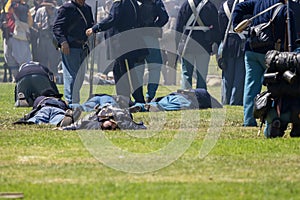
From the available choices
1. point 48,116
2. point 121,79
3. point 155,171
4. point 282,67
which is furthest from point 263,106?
point 121,79

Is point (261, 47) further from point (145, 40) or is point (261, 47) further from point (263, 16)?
point (145, 40)

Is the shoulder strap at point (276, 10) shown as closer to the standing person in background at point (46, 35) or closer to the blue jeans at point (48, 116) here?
the blue jeans at point (48, 116)

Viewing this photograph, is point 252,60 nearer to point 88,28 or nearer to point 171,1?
point 88,28

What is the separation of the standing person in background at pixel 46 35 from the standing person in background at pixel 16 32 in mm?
484

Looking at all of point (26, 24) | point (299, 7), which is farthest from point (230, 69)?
point (26, 24)

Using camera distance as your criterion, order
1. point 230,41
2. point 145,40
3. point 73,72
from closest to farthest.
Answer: point 73,72, point 145,40, point 230,41

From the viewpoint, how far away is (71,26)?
1833 cm

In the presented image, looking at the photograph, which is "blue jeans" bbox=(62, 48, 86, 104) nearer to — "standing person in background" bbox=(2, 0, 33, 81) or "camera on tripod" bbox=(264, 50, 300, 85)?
"camera on tripod" bbox=(264, 50, 300, 85)

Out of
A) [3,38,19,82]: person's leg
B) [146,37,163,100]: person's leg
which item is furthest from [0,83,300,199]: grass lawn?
[3,38,19,82]: person's leg

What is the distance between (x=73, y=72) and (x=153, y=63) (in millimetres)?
1623

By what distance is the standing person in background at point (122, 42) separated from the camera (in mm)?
18328

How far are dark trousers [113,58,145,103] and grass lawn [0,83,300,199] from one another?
414 centimetres

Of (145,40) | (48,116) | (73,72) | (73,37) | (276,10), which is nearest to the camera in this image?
(276,10)

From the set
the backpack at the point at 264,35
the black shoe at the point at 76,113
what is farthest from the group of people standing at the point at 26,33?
the backpack at the point at 264,35
